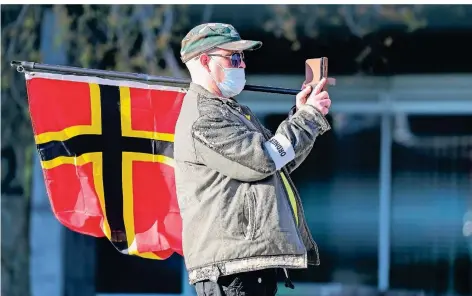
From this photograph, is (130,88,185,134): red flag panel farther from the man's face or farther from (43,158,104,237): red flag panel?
the man's face

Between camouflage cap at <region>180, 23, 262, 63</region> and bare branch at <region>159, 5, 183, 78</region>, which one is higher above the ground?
bare branch at <region>159, 5, 183, 78</region>

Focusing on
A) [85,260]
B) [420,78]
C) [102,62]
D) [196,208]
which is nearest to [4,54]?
[102,62]

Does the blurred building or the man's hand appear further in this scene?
the blurred building

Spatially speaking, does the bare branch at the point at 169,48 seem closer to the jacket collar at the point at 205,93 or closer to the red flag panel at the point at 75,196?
the red flag panel at the point at 75,196

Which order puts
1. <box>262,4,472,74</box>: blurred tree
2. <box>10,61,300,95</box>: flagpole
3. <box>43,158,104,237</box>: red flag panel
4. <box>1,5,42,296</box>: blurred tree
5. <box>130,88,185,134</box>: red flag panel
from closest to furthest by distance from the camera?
<box>10,61,300,95</box>: flagpole, <box>43,158,104,237</box>: red flag panel, <box>130,88,185,134</box>: red flag panel, <box>262,4,472,74</box>: blurred tree, <box>1,5,42,296</box>: blurred tree

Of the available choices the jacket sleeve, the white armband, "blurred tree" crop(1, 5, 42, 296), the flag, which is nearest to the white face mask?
the jacket sleeve

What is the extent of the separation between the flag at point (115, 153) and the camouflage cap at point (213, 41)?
110 centimetres

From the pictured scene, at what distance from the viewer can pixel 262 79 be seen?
5.06 meters

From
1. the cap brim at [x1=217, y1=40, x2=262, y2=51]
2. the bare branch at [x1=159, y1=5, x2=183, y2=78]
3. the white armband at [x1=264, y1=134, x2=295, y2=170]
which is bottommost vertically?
the white armband at [x1=264, y1=134, x2=295, y2=170]

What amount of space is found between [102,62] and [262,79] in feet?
2.75

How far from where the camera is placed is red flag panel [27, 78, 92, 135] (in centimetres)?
389

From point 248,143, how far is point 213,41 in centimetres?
35

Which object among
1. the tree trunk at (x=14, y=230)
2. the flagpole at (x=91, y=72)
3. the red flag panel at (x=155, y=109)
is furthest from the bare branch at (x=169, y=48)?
the flagpole at (x=91, y=72)

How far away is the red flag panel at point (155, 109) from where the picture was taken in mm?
4012
